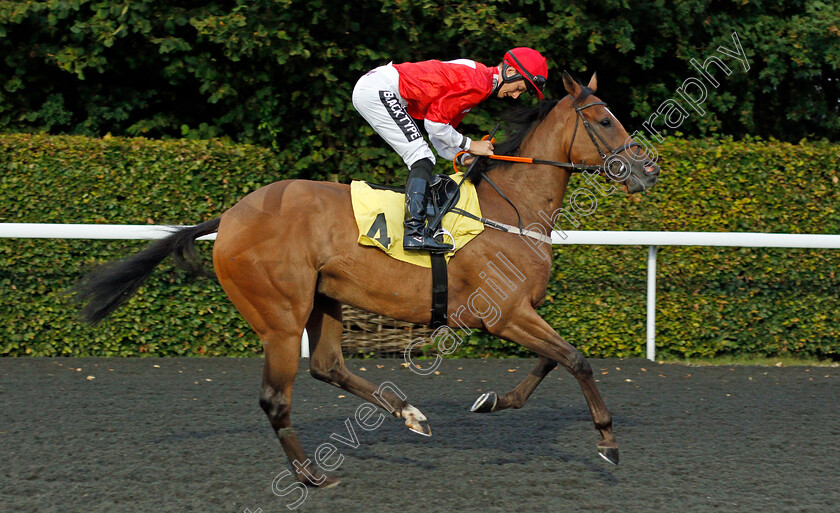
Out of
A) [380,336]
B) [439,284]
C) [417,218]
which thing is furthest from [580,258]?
[417,218]

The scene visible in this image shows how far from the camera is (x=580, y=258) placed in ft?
22.2

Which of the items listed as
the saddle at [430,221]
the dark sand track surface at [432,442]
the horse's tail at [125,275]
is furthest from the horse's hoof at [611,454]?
the horse's tail at [125,275]

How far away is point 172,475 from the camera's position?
13.1 ft

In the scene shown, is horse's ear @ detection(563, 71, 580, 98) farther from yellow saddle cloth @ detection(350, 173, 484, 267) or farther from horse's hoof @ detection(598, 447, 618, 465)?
horse's hoof @ detection(598, 447, 618, 465)

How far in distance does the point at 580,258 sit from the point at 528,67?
2.82 metres

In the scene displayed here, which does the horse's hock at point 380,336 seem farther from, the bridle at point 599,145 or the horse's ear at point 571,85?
the horse's ear at point 571,85

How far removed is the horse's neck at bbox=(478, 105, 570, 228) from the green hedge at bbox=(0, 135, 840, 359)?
7.89ft

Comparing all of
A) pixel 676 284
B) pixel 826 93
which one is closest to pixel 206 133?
pixel 676 284

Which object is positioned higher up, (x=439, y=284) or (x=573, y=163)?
(x=573, y=163)

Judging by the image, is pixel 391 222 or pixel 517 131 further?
pixel 517 131

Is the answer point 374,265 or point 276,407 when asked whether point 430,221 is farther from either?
point 276,407

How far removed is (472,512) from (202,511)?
1.21 m

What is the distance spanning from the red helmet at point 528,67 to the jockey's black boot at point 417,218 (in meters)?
0.76

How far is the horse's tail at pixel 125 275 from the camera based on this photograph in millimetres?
4457
